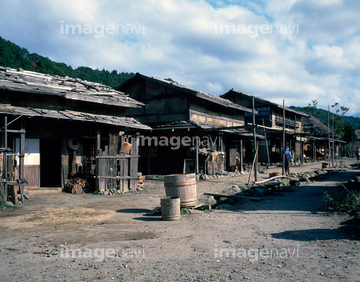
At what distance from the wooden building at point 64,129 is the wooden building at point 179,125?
437 centimetres

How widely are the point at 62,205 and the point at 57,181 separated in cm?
588

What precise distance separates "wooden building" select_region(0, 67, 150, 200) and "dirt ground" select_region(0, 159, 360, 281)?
10.0 ft

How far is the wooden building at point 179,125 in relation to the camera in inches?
688

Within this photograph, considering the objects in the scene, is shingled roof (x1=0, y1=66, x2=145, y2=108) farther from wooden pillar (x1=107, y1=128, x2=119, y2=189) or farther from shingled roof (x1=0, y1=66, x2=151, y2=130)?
wooden pillar (x1=107, y1=128, x2=119, y2=189)

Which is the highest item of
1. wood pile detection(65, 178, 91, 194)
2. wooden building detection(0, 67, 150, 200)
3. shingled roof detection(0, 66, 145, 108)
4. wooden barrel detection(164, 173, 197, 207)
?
shingled roof detection(0, 66, 145, 108)

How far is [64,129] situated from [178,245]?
29.8 ft

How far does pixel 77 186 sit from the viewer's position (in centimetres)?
1205

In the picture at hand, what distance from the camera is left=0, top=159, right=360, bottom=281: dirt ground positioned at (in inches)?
160

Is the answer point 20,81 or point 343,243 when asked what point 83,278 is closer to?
point 343,243

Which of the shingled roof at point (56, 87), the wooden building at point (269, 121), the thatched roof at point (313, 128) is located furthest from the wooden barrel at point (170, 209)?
the thatched roof at point (313, 128)

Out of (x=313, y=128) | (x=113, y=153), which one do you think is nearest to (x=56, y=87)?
(x=113, y=153)

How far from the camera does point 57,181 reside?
14977 millimetres

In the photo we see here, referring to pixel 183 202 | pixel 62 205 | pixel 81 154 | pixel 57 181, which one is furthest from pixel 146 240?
pixel 57 181

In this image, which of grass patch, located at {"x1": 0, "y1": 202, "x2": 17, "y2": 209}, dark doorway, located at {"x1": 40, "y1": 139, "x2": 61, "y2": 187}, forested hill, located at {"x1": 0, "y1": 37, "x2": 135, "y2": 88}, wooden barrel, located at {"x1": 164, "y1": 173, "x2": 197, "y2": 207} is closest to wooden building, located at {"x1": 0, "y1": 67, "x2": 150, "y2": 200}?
grass patch, located at {"x1": 0, "y1": 202, "x2": 17, "y2": 209}
